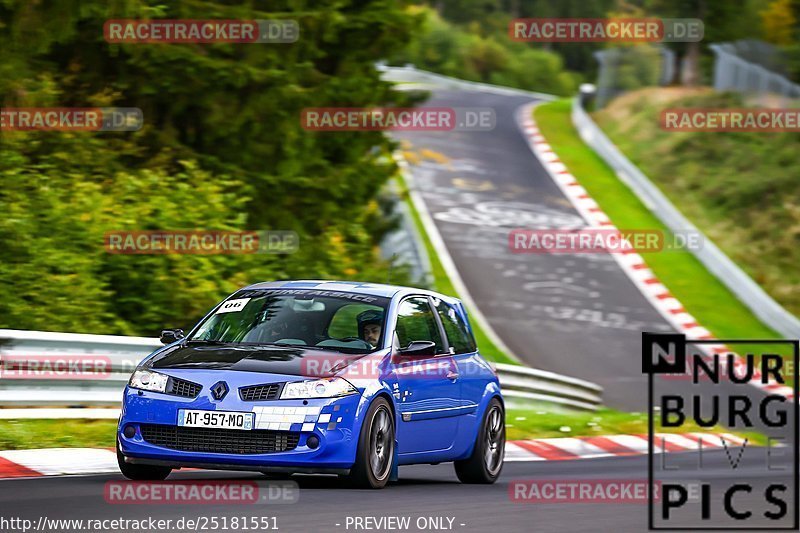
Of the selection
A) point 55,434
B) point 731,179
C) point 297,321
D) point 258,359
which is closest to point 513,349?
point 55,434

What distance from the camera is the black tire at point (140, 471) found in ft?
32.0

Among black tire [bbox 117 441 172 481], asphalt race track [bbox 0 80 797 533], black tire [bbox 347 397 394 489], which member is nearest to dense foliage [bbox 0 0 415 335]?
asphalt race track [bbox 0 80 797 533]

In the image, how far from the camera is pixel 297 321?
415 inches

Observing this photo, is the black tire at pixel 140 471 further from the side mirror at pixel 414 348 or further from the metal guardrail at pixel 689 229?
the metal guardrail at pixel 689 229

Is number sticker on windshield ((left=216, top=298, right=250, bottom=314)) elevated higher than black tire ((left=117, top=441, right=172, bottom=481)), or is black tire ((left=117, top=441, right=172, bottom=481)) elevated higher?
number sticker on windshield ((left=216, top=298, right=250, bottom=314))

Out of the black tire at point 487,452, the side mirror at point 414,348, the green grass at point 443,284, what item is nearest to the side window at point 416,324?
the side mirror at point 414,348

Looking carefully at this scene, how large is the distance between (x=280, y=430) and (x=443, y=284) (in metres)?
20.1

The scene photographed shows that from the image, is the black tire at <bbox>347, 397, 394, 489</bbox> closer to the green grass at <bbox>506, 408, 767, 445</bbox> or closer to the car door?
the car door

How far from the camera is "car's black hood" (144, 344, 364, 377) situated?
964 cm

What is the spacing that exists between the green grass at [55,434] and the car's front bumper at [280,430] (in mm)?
2607

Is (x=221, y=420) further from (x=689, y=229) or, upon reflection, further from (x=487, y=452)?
(x=689, y=229)

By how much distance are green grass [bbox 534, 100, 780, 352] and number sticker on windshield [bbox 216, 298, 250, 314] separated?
18.8 metres

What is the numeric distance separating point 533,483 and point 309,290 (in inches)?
94.1

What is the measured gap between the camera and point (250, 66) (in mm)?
20641
